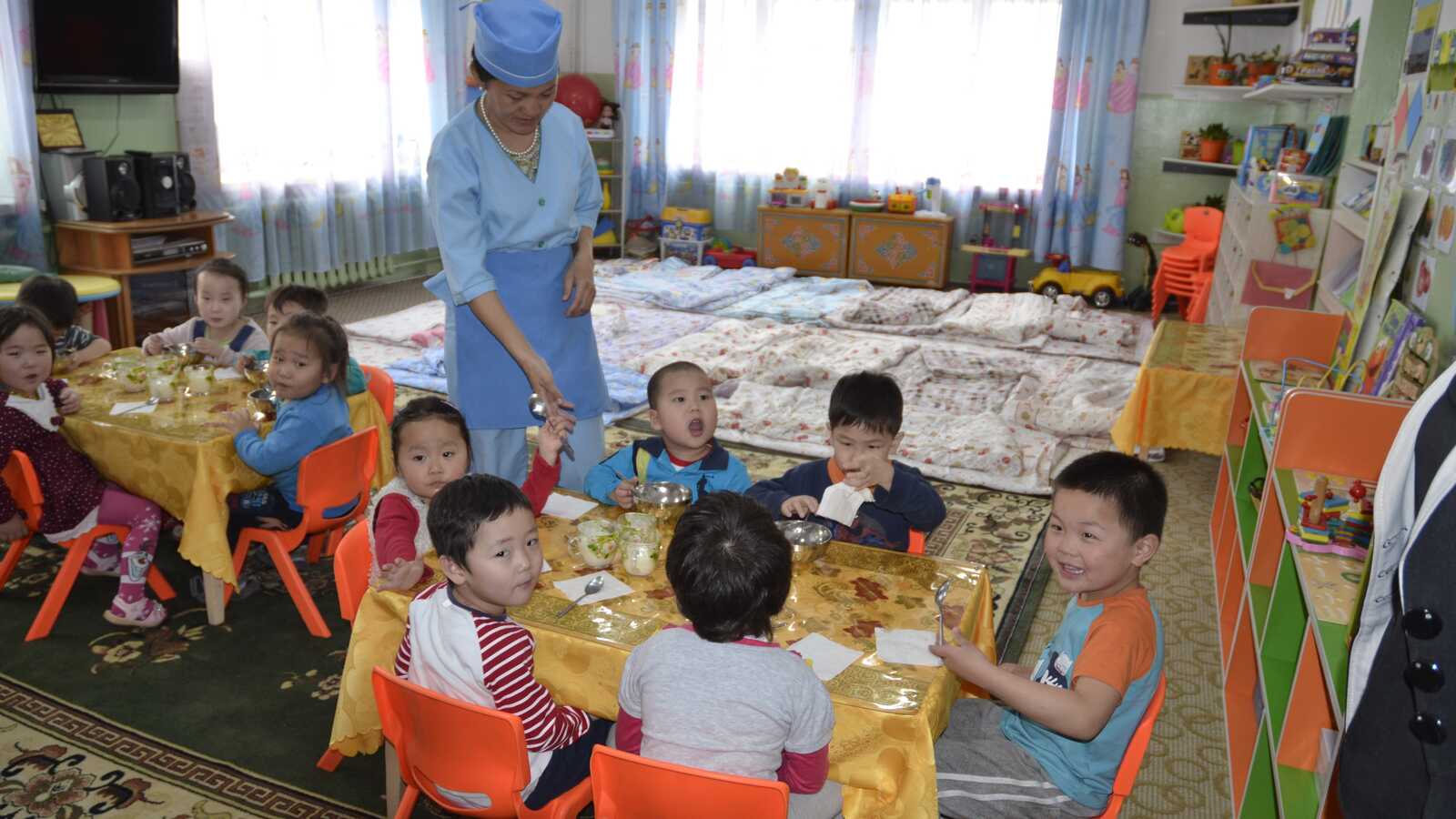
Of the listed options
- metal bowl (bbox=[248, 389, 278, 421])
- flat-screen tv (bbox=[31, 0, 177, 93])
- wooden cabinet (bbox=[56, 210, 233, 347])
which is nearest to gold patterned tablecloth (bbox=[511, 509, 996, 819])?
metal bowl (bbox=[248, 389, 278, 421])

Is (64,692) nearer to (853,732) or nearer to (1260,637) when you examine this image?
(853,732)

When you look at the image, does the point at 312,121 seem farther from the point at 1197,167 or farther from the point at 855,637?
the point at 855,637

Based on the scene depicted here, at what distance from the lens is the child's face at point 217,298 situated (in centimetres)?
323

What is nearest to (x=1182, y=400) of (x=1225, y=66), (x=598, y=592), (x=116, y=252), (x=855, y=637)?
(x=855, y=637)

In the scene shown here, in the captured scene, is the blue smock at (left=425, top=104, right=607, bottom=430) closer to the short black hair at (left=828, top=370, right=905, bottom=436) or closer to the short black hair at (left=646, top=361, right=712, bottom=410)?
the short black hair at (left=646, top=361, right=712, bottom=410)

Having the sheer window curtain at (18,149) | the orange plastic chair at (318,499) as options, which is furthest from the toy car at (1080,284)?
the sheer window curtain at (18,149)

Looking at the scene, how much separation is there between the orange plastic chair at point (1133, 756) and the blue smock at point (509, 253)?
138 centimetres

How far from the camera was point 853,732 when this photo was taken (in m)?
1.44

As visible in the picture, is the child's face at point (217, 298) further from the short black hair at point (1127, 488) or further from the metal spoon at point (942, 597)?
the short black hair at point (1127, 488)

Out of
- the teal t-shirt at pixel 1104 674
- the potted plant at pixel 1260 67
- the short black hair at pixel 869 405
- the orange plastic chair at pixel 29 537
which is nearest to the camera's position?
the teal t-shirt at pixel 1104 674

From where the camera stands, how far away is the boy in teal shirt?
4.81 feet

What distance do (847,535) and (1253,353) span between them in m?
1.77

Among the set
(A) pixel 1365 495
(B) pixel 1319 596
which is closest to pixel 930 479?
(A) pixel 1365 495

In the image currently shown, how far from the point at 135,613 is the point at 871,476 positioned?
1.86 m
